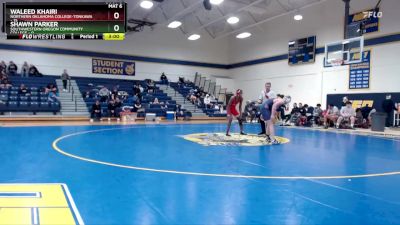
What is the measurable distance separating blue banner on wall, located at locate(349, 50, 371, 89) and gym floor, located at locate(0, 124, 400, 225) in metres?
10.9

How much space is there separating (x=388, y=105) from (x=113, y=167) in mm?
14313

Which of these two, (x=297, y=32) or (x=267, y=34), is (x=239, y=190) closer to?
(x=297, y=32)

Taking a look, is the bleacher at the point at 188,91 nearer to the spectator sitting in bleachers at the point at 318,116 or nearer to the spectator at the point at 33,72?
the spectator sitting in bleachers at the point at 318,116

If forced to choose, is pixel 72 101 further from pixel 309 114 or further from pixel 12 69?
pixel 309 114

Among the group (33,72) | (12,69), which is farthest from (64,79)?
(12,69)

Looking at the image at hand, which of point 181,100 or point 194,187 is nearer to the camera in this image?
point 194,187

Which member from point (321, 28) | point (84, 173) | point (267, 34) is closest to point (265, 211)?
point (84, 173)

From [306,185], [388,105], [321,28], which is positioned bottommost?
[306,185]

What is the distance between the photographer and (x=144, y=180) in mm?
4051

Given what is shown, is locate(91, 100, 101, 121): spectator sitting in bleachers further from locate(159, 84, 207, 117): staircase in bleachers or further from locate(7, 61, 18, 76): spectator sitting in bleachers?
locate(159, 84, 207, 117): staircase in bleachers

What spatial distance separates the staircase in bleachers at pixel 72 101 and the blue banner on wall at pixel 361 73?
14742mm

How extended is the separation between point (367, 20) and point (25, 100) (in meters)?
18.4

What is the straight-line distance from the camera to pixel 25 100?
16.0 m
